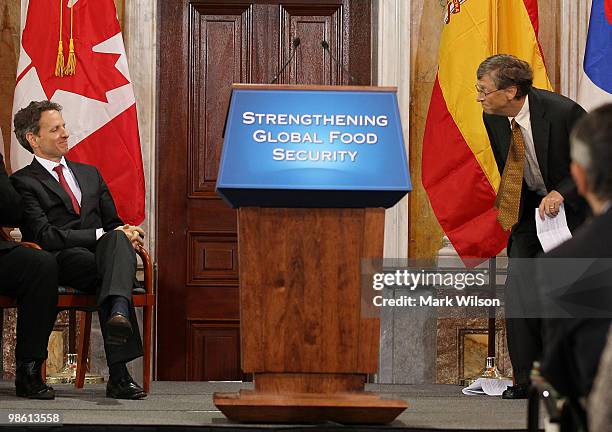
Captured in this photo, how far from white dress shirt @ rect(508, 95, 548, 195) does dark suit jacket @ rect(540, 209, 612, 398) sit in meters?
2.69

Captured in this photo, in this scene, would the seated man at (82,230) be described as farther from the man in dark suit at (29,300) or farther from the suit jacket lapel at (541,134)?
the suit jacket lapel at (541,134)

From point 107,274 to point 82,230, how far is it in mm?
383

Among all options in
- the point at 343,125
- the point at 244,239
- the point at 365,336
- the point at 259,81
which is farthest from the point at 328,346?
the point at 259,81

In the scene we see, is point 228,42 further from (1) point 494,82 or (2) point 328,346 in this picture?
(2) point 328,346

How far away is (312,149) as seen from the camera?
148 inches

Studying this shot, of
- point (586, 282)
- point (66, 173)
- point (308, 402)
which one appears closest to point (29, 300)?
point (66, 173)

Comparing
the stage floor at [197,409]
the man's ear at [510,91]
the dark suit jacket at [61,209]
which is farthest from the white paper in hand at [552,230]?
the dark suit jacket at [61,209]

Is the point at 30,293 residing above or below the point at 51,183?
below

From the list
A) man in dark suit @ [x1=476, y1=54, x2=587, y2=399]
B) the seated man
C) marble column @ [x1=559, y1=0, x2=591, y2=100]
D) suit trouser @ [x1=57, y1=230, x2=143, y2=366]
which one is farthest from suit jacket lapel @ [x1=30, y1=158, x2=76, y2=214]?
marble column @ [x1=559, y1=0, x2=591, y2=100]

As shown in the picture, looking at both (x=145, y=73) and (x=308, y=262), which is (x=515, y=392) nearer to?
(x=308, y=262)

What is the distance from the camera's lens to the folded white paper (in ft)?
17.5

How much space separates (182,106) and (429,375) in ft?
7.28

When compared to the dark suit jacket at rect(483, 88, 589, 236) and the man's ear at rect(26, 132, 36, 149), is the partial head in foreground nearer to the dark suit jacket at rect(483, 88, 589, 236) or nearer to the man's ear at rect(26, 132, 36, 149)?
the dark suit jacket at rect(483, 88, 589, 236)

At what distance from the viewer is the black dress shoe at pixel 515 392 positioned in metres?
5.04
